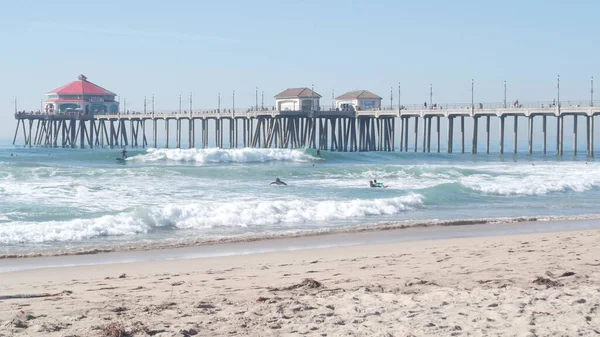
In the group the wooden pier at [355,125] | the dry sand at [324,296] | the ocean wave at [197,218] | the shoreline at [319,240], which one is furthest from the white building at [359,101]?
the dry sand at [324,296]

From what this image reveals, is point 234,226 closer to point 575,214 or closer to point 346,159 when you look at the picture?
point 575,214

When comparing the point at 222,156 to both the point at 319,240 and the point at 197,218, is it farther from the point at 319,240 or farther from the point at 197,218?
the point at 319,240

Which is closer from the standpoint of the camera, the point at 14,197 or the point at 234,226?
the point at 234,226

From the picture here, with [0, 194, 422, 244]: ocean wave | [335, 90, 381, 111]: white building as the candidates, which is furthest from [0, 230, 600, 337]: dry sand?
[335, 90, 381, 111]: white building

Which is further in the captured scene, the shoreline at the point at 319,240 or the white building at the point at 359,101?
the white building at the point at 359,101

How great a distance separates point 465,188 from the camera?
87.1 feet

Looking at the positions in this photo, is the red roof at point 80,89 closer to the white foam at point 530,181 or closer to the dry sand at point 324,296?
the white foam at point 530,181

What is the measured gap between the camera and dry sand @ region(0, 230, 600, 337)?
6.39 meters

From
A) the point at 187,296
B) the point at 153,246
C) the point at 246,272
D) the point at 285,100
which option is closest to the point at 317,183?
the point at 153,246

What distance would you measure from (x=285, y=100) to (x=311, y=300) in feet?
186

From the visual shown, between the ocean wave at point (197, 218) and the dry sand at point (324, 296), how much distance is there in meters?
3.87

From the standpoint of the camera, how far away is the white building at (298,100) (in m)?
62.1

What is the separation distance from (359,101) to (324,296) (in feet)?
191

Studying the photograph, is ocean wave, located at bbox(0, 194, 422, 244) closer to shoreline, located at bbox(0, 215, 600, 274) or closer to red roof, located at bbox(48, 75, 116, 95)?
shoreline, located at bbox(0, 215, 600, 274)
